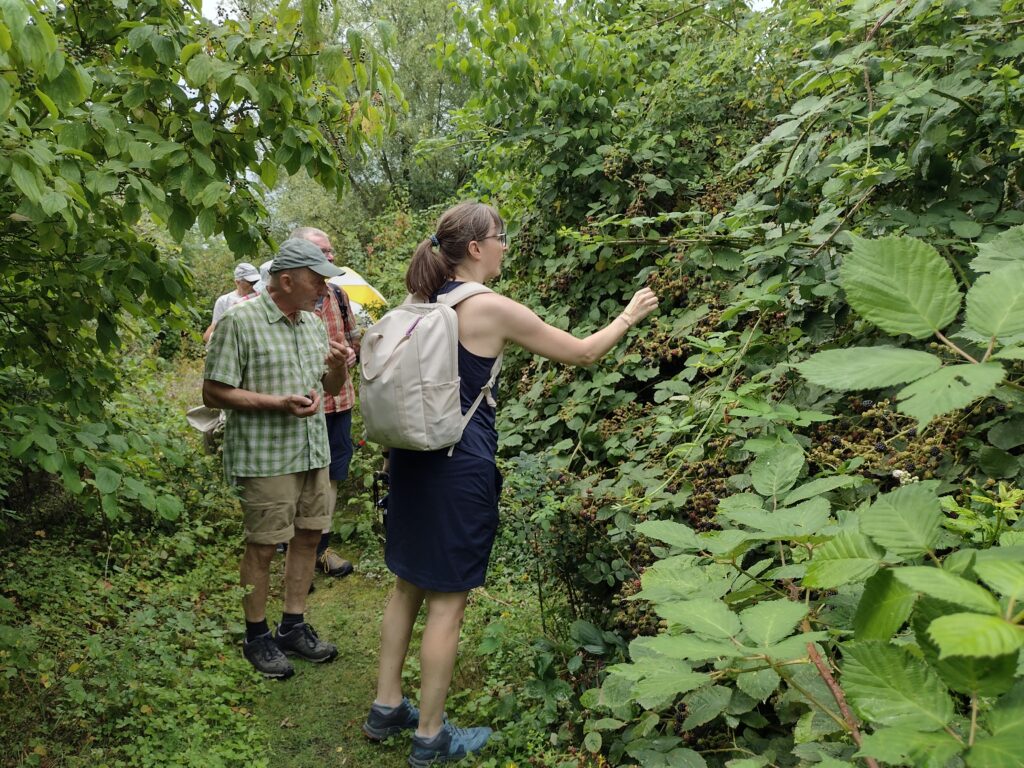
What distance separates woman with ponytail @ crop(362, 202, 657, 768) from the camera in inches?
103

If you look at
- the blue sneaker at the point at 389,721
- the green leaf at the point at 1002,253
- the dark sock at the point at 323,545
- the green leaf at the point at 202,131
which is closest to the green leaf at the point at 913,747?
the green leaf at the point at 1002,253

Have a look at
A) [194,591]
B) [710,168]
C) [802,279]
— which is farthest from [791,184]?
[194,591]

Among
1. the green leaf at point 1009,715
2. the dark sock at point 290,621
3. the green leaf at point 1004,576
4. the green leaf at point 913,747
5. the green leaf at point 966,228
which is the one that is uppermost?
the green leaf at point 966,228

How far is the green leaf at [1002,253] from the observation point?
53.2 inches

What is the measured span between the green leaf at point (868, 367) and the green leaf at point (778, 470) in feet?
2.16

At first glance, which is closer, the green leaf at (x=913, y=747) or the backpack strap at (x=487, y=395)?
the green leaf at (x=913, y=747)

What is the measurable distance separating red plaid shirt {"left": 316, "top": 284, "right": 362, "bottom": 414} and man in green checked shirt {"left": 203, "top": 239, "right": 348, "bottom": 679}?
2.26 feet

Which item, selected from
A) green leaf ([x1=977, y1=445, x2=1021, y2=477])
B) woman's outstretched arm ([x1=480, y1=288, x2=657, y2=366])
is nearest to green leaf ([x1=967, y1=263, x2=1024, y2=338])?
green leaf ([x1=977, y1=445, x2=1021, y2=477])

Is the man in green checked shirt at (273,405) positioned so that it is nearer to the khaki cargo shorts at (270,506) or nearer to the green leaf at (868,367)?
the khaki cargo shorts at (270,506)

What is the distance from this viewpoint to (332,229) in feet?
66.2

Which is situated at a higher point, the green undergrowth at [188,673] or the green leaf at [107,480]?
the green leaf at [107,480]

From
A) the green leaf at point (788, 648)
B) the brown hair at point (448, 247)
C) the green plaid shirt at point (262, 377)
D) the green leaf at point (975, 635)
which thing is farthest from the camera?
the green plaid shirt at point (262, 377)

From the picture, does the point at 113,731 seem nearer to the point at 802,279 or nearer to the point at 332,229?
the point at 802,279

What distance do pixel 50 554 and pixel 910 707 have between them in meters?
5.10
